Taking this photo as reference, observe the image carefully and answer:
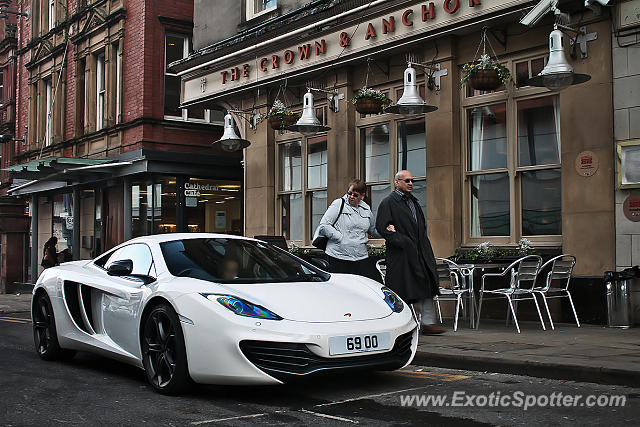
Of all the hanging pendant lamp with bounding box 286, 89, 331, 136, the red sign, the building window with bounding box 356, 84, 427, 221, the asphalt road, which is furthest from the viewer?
the hanging pendant lamp with bounding box 286, 89, 331, 136

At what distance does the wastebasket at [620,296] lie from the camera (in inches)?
364

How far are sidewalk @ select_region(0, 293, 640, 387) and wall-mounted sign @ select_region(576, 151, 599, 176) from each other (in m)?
1.98

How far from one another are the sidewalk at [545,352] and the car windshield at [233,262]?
1589mm

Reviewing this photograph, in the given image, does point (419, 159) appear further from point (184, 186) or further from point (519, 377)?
point (184, 186)

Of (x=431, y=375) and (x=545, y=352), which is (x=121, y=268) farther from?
(x=545, y=352)

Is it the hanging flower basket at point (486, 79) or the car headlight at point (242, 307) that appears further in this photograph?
the hanging flower basket at point (486, 79)

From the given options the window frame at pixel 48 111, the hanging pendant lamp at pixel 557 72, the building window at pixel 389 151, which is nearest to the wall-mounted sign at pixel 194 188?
the window frame at pixel 48 111

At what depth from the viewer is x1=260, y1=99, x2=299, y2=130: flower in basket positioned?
14.2 m

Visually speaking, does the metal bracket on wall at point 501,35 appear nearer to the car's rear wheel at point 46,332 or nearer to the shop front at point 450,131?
the shop front at point 450,131

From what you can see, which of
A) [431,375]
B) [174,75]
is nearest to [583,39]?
[431,375]

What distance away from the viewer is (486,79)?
10469 millimetres

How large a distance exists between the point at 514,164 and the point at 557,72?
7.57 ft

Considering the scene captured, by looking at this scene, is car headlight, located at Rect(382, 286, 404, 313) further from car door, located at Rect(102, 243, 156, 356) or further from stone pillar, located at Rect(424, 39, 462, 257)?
stone pillar, located at Rect(424, 39, 462, 257)

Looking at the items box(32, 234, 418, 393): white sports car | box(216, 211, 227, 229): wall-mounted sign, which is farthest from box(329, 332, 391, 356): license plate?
box(216, 211, 227, 229): wall-mounted sign
